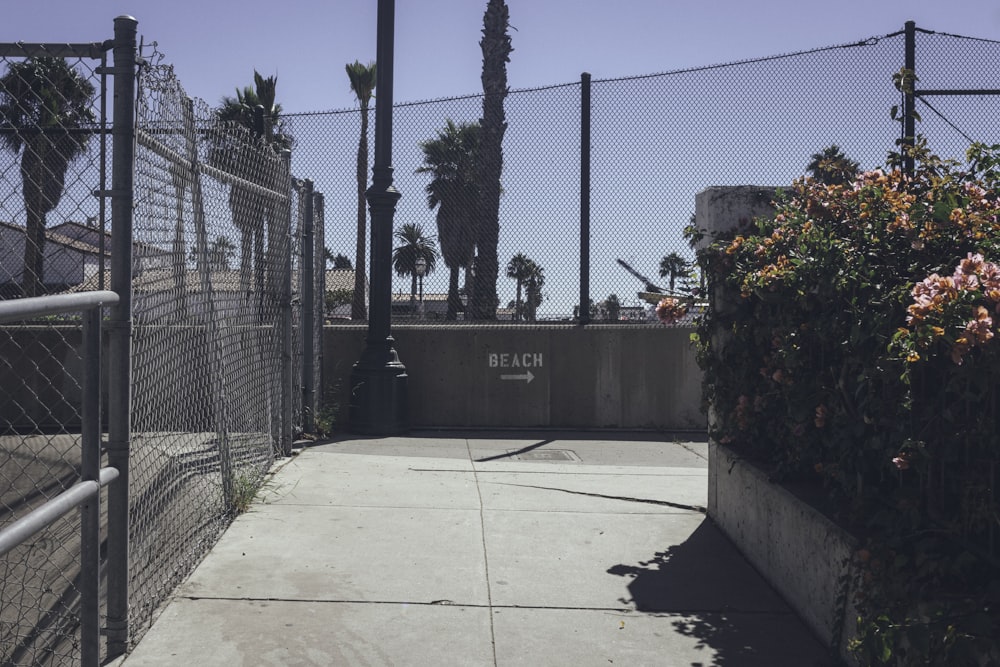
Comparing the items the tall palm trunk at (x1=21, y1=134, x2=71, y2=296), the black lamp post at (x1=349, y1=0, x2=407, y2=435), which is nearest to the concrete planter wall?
the tall palm trunk at (x1=21, y1=134, x2=71, y2=296)

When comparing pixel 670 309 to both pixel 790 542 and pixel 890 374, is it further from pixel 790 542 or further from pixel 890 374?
pixel 890 374

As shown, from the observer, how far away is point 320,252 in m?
9.93

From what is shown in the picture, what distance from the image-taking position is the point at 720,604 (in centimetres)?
470

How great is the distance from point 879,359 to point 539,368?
24.4ft

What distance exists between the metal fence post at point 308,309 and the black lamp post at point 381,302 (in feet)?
1.85

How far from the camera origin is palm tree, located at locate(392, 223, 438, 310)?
399 inches

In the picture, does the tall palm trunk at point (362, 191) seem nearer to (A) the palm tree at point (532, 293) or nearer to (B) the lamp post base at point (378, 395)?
(B) the lamp post base at point (378, 395)

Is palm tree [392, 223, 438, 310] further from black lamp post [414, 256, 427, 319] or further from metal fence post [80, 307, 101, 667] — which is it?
metal fence post [80, 307, 101, 667]

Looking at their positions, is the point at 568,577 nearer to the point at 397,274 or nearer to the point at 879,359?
the point at 879,359

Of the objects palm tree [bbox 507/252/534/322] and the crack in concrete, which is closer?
the crack in concrete

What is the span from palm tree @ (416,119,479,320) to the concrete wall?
79 centimetres

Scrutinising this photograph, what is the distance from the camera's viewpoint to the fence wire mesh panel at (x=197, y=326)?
4434 millimetres

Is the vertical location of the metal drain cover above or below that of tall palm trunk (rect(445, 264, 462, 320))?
below

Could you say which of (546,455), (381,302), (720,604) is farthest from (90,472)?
(381,302)
